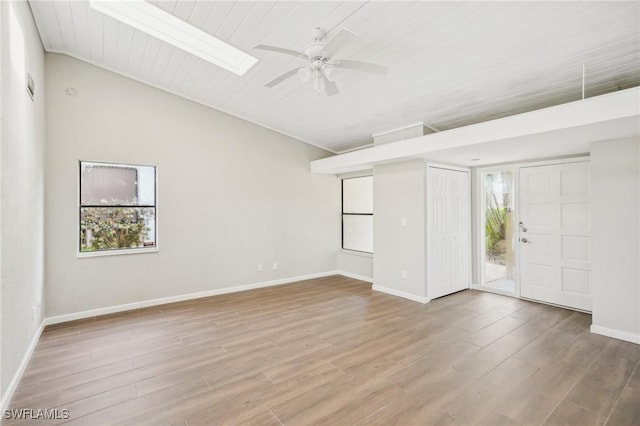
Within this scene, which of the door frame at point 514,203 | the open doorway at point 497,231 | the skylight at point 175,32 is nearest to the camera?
the skylight at point 175,32

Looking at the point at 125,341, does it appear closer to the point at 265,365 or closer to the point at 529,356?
the point at 265,365

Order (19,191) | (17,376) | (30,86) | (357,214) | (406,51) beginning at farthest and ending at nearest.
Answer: (357,214)
(406,51)
(30,86)
(19,191)
(17,376)

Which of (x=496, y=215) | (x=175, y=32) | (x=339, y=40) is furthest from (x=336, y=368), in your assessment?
(x=496, y=215)

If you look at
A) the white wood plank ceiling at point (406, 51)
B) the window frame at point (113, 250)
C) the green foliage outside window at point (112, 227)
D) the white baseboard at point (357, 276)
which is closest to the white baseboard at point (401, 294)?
the white baseboard at point (357, 276)

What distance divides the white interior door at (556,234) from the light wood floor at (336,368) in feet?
1.46

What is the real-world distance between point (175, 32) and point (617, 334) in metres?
6.04

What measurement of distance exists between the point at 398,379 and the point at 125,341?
9.63 ft

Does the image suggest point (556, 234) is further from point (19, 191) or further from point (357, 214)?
point (19, 191)

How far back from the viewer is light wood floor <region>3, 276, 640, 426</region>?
2176mm

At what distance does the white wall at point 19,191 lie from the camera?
7.20 feet

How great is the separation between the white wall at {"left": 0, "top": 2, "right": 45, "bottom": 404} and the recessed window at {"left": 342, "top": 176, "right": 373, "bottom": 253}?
519cm

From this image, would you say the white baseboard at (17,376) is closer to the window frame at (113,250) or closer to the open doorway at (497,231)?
the window frame at (113,250)

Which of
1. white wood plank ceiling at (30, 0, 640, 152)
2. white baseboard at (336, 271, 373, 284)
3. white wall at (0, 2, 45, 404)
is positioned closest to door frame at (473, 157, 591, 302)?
white wood plank ceiling at (30, 0, 640, 152)

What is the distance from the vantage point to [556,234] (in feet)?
14.7
